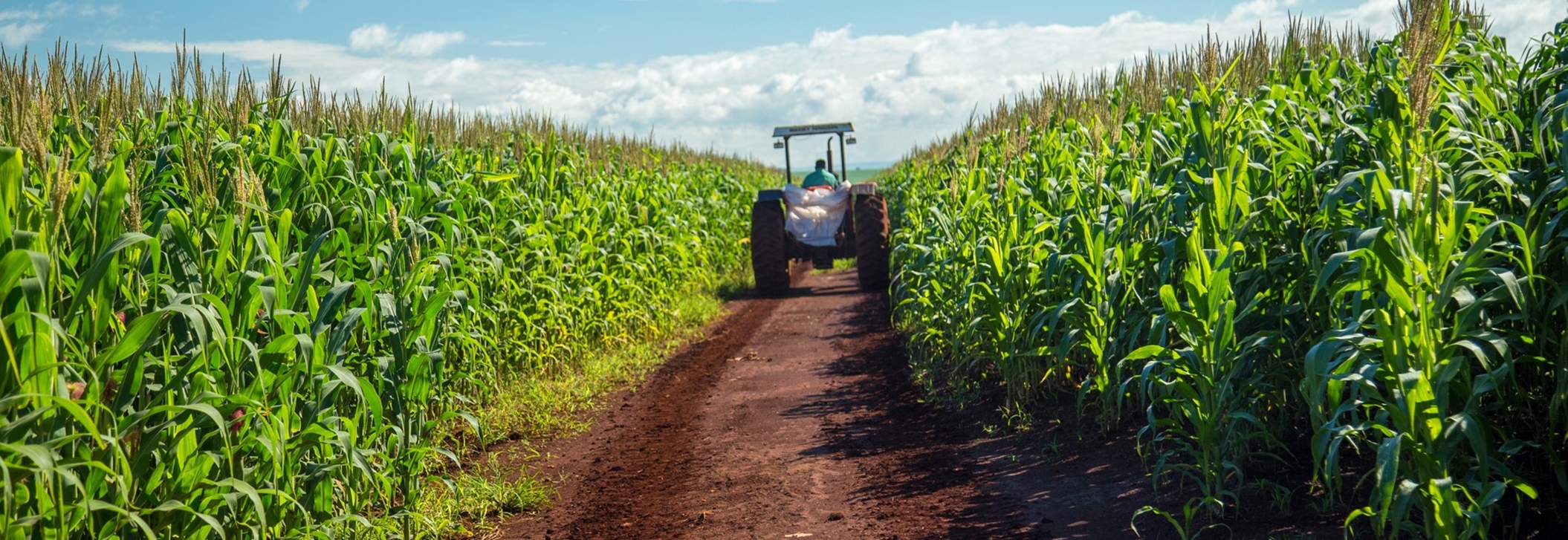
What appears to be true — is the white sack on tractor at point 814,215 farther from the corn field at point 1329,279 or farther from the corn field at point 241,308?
the corn field at point 1329,279

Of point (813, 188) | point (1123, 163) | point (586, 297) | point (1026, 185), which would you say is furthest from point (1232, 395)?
point (813, 188)

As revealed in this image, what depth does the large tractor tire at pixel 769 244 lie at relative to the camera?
13.3m

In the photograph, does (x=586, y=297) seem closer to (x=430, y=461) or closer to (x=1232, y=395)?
(x=430, y=461)

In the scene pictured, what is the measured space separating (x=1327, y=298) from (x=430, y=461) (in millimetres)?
4274

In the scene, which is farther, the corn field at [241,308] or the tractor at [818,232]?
the tractor at [818,232]

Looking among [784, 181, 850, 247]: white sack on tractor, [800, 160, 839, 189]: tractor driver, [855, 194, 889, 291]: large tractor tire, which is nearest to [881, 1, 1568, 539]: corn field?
[855, 194, 889, 291]: large tractor tire

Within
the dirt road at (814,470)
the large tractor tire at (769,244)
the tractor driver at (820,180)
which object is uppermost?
the tractor driver at (820,180)

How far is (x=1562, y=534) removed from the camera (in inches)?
128

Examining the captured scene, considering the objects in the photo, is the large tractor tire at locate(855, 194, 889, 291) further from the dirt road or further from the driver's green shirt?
the dirt road

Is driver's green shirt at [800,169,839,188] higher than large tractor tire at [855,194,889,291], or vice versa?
driver's green shirt at [800,169,839,188]

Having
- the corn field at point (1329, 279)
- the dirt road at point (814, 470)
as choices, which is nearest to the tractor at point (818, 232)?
the dirt road at point (814, 470)

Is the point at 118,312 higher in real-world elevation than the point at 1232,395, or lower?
higher

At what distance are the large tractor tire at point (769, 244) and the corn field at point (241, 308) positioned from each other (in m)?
5.57

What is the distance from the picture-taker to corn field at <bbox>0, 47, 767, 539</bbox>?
270 cm
